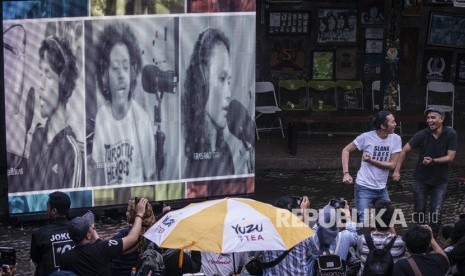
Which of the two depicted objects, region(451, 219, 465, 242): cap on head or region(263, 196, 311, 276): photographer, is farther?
region(451, 219, 465, 242): cap on head

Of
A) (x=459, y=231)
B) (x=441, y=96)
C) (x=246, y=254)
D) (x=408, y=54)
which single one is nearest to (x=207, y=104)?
(x=246, y=254)

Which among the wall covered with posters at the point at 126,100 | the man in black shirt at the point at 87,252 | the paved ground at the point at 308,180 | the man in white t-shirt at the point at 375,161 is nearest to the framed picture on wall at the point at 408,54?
the paved ground at the point at 308,180

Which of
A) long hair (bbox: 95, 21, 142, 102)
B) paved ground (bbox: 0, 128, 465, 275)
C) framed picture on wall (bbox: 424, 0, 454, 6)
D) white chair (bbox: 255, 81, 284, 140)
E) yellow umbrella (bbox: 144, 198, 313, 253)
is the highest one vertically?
framed picture on wall (bbox: 424, 0, 454, 6)

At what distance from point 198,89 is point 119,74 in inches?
45.3

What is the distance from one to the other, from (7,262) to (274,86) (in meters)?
10.9

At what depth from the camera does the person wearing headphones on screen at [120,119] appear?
1177cm

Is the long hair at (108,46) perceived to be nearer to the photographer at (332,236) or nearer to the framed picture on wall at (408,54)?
the photographer at (332,236)

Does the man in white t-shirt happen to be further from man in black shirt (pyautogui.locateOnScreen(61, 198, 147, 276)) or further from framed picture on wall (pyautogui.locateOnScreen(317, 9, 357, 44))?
framed picture on wall (pyautogui.locateOnScreen(317, 9, 357, 44))

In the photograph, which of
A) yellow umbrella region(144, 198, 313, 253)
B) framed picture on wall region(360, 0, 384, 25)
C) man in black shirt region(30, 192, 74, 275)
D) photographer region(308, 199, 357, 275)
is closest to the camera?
yellow umbrella region(144, 198, 313, 253)

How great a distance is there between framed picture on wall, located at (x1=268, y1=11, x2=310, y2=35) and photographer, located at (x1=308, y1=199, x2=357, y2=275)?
9.62 metres

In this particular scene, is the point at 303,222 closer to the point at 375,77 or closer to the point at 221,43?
the point at 221,43

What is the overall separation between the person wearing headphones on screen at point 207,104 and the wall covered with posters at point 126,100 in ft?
0.05

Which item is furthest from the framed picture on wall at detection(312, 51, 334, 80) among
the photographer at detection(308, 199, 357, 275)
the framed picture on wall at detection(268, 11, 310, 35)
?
the photographer at detection(308, 199, 357, 275)

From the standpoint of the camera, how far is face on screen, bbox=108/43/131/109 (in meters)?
11.8
